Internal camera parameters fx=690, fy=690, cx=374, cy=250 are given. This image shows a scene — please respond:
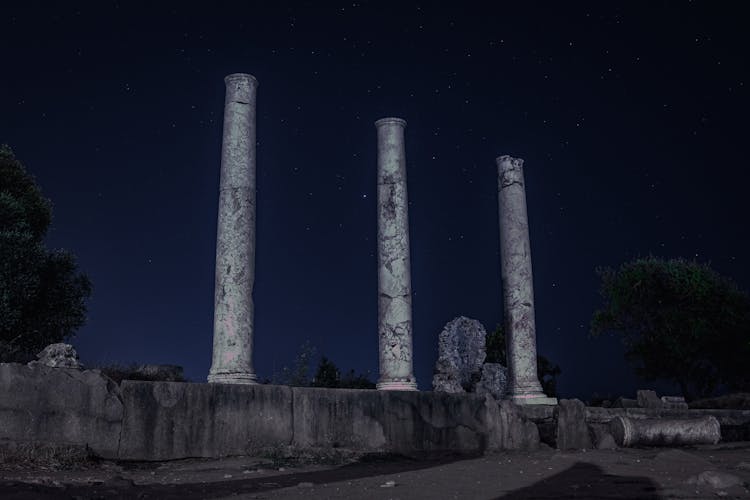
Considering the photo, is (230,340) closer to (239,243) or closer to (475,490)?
(239,243)

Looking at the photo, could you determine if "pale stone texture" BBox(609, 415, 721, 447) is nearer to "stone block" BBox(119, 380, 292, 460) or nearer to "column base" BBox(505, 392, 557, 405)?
"column base" BBox(505, 392, 557, 405)

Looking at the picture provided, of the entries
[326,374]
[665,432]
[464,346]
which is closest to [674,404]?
[665,432]

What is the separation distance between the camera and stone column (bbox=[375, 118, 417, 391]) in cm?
1412

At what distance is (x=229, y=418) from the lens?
384 inches

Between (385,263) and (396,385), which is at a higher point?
(385,263)

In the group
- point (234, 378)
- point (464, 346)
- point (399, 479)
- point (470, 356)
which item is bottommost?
point (399, 479)

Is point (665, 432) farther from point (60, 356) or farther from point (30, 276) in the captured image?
point (30, 276)

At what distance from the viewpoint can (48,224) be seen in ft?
69.7

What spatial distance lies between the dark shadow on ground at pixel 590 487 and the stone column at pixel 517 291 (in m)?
6.75

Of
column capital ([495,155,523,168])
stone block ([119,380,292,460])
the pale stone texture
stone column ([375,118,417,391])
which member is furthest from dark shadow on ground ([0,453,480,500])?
column capital ([495,155,523,168])

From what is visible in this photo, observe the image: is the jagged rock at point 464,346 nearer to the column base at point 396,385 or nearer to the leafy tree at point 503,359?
the leafy tree at point 503,359

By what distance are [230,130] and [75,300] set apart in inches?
371

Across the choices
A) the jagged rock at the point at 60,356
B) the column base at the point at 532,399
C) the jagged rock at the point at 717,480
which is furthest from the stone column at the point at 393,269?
the jagged rock at the point at 717,480

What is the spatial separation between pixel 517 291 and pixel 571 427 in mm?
3718
